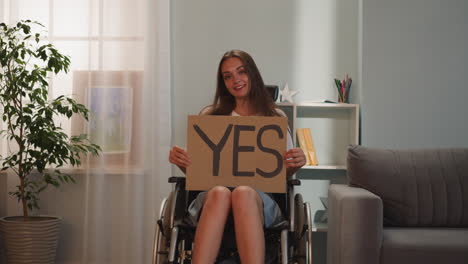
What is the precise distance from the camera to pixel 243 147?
2.50 m

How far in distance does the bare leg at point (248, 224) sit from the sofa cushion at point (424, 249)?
0.80 meters

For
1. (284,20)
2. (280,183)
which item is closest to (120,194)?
(284,20)

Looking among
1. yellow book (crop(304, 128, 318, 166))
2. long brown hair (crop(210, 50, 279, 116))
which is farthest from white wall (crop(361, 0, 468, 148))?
long brown hair (crop(210, 50, 279, 116))

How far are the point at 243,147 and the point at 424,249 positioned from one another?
1.00 m

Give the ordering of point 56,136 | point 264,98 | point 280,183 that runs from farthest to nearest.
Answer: point 56,136 → point 264,98 → point 280,183

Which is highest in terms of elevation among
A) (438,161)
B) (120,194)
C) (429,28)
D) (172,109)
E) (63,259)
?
(429,28)

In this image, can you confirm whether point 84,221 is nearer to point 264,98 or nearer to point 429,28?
point 264,98

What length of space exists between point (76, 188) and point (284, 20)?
1.65 meters

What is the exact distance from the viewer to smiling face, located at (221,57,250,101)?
284cm

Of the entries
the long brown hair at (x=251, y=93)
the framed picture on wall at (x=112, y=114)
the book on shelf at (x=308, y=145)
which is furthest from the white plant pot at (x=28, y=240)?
the book on shelf at (x=308, y=145)

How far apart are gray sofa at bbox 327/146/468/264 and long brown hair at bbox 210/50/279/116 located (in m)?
0.56

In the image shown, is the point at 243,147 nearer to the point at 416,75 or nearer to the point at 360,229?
the point at 360,229

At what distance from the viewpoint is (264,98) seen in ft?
9.45

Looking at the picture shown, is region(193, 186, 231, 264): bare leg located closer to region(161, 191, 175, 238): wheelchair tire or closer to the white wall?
region(161, 191, 175, 238): wheelchair tire
